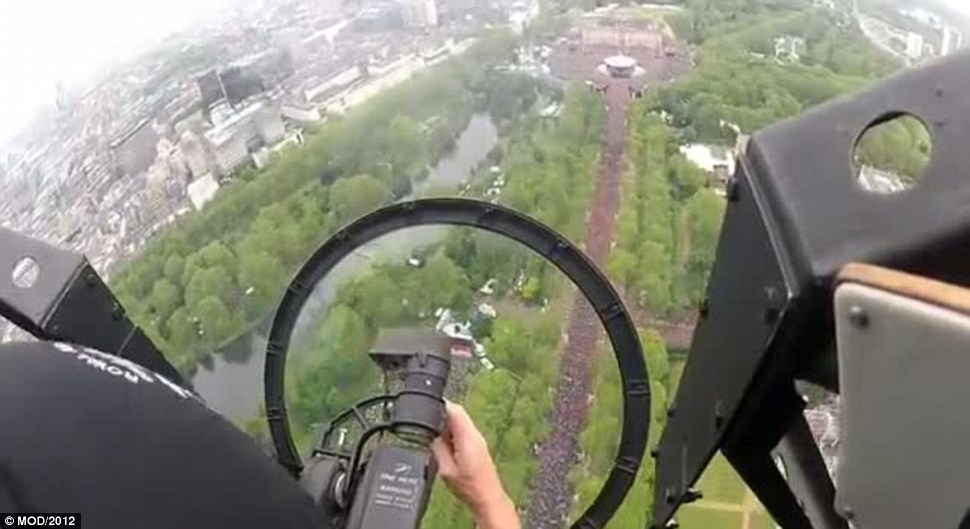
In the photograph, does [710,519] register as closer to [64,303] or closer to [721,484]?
[721,484]

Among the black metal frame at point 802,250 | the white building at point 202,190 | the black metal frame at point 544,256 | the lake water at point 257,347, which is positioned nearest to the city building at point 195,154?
the white building at point 202,190

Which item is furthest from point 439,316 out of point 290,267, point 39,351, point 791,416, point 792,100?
point 39,351

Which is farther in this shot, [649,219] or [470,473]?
[649,219]

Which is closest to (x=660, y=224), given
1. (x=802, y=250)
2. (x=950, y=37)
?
(x=950, y=37)

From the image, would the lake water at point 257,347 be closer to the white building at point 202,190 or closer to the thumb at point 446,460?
the thumb at point 446,460

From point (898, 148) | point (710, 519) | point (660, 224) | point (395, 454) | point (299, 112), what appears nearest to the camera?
point (898, 148)

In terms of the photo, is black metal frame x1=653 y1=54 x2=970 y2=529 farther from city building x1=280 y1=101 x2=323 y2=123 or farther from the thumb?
city building x1=280 y1=101 x2=323 y2=123

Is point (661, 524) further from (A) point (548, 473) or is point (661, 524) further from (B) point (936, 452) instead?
(A) point (548, 473)

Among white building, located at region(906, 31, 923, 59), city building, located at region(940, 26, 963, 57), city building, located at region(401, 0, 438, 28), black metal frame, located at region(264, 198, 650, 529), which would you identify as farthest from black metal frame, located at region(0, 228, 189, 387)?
city building, located at region(401, 0, 438, 28)
